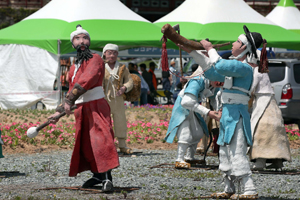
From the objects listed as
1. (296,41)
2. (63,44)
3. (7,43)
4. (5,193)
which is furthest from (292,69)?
(5,193)

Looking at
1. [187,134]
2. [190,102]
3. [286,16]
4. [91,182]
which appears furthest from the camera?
[286,16]

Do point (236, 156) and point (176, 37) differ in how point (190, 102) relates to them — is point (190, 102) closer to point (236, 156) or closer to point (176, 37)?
point (236, 156)

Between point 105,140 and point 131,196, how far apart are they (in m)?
0.62

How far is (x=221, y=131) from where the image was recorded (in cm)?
538

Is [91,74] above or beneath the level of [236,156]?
above

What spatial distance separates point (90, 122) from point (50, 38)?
8.85 metres

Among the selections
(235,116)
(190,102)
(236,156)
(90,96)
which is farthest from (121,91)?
(236,156)

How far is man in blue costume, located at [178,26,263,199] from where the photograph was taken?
5133mm

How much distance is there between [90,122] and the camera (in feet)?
18.8

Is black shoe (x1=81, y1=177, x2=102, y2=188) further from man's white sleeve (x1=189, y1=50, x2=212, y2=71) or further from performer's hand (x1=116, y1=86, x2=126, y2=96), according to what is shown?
performer's hand (x1=116, y1=86, x2=126, y2=96)

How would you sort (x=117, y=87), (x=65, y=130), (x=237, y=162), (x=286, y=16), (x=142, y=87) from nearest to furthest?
(x=237, y=162) → (x=117, y=87) → (x=65, y=130) → (x=142, y=87) → (x=286, y=16)

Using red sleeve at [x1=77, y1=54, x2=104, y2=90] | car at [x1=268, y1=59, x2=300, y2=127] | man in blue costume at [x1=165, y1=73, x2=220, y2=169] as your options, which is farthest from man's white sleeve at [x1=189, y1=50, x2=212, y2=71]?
car at [x1=268, y1=59, x2=300, y2=127]

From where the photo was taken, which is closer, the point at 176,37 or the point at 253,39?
the point at 176,37

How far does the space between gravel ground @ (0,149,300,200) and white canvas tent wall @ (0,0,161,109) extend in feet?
19.8
